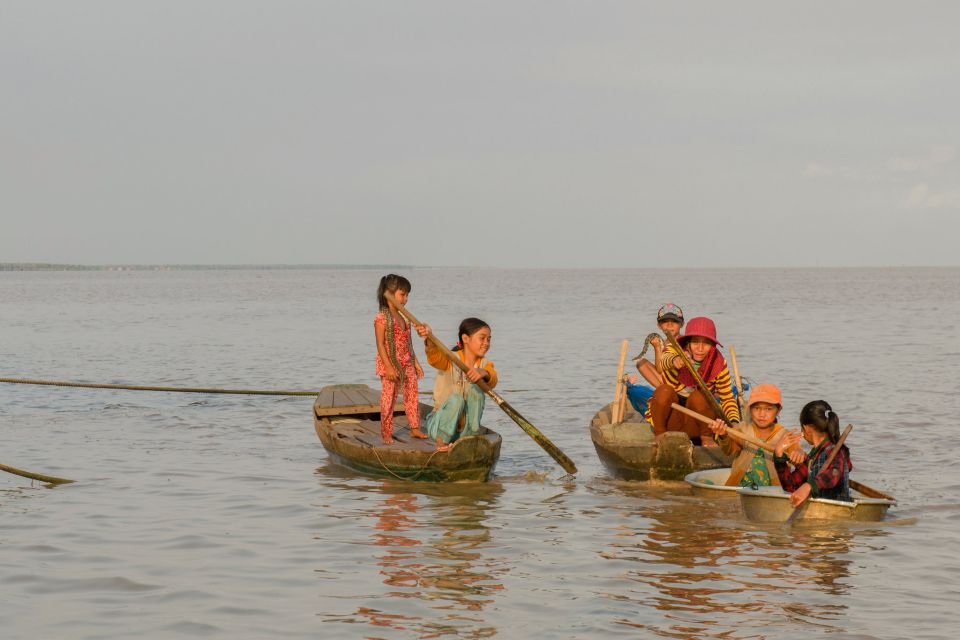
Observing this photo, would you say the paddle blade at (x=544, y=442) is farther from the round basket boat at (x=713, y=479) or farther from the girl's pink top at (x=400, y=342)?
the round basket boat at (x=713, y=479)

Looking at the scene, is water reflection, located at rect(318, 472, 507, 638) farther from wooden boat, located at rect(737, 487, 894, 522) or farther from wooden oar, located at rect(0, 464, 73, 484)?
wooden oar, located at rect(0, 464, 73, 484)

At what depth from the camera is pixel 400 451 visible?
35.7ft

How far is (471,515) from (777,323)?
36.0m

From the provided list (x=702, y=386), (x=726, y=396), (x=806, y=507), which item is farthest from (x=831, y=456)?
(x=726, y=396)

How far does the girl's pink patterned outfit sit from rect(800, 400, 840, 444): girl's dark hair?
448 centimetres

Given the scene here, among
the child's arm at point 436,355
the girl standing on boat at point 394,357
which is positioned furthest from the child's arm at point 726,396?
the girl standing on boat at point 394,357

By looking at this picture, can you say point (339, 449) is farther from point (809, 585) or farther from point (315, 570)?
point (809, 585)

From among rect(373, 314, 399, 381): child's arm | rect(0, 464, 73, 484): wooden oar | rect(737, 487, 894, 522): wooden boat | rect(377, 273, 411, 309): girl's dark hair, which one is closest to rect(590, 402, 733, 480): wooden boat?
rect(737, 487, 894, 522): wooden boat

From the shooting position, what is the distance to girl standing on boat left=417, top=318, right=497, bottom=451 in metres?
10.4

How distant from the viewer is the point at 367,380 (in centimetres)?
2402

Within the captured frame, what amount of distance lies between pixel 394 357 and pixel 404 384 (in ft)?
1.27

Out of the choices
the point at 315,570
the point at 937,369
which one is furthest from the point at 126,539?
the point at 937,369

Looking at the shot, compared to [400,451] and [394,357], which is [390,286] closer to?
[394,357]

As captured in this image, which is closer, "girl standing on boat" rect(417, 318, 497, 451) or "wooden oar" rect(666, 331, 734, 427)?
"wooden oar" rect(666, 331, 734, 427)
